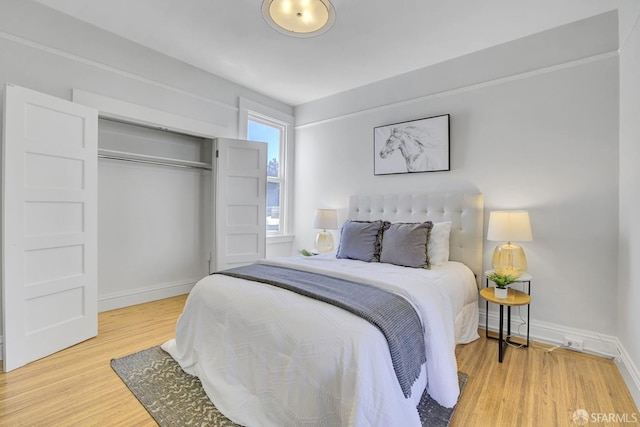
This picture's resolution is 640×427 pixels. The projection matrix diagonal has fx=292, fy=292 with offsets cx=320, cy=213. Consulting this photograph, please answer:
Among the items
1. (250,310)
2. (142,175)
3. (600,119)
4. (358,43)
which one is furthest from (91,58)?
(600,119)

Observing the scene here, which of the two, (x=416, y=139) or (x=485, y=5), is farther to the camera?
(x=416, y=139)

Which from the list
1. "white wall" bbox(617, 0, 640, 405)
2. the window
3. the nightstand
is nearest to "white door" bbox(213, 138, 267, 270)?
the window

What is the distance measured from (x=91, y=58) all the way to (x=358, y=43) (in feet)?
8.04

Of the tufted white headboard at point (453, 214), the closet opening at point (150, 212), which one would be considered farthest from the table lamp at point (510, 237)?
the closet opening at point (150, 212)

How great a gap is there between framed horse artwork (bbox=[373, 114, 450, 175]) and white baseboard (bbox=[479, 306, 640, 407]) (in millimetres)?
1543

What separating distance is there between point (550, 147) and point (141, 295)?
4.39 metres

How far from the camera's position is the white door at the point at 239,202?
139 inches

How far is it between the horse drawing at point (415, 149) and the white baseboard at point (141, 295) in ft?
9.96

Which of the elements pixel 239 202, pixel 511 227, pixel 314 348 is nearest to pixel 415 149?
pixel 511 227

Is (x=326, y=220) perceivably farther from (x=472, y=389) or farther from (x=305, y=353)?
(x=305, y=353)

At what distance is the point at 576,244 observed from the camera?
241 centimetres

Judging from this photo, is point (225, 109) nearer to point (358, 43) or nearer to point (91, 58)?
point (91, 58)

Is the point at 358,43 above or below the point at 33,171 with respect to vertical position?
above

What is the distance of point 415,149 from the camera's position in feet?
10.6
